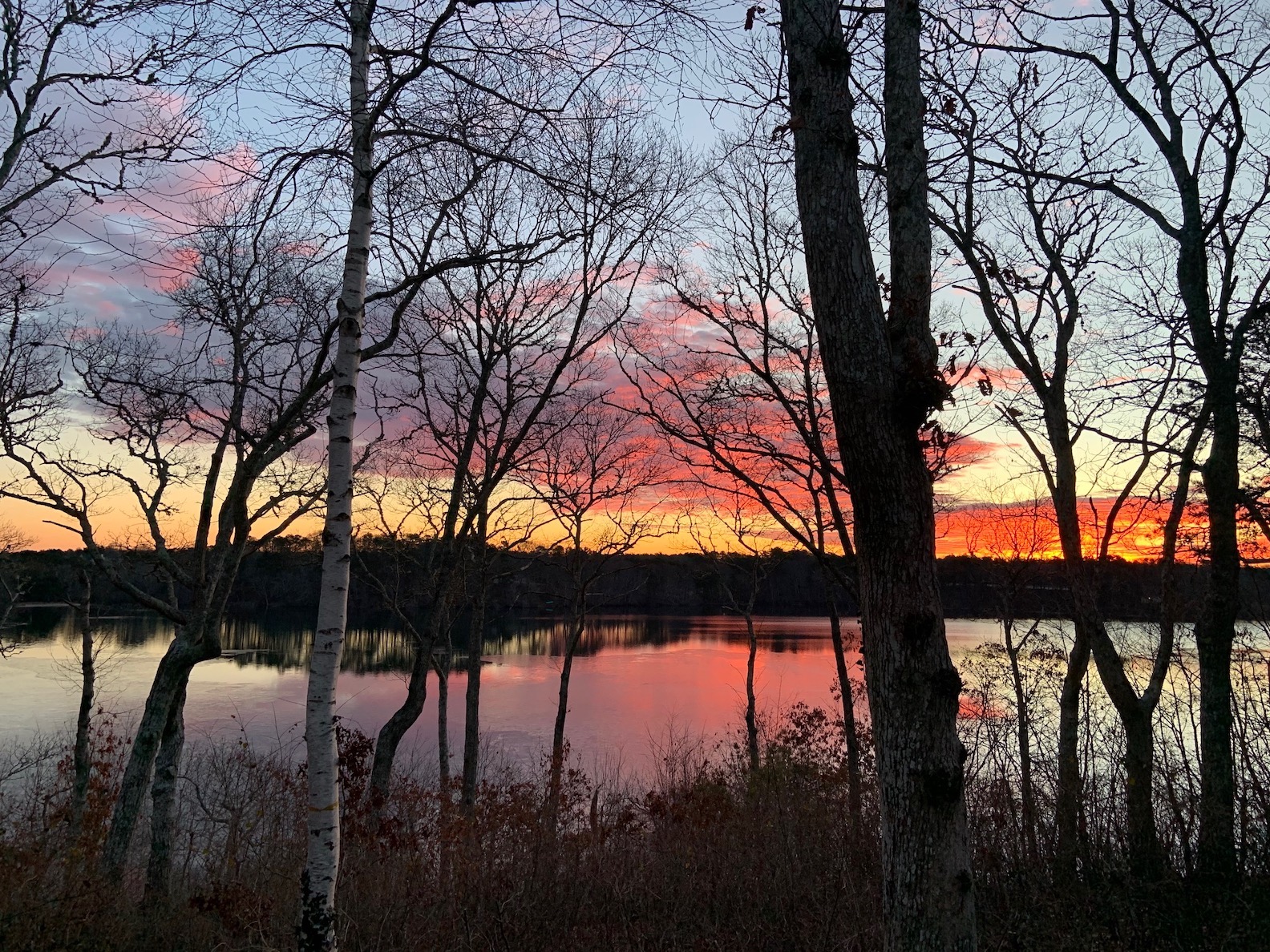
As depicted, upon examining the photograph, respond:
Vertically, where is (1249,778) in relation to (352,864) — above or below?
above

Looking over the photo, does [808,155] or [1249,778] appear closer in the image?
[808,155]

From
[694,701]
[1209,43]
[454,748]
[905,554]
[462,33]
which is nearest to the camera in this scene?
[905,554]

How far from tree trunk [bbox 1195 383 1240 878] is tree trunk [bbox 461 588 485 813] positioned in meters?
10.6

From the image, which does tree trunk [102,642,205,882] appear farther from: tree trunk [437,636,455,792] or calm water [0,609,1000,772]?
calm water [0,609,1000,772]

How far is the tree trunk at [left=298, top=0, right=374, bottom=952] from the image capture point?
3693mm

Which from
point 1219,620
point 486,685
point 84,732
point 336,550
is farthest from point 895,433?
point 486,685

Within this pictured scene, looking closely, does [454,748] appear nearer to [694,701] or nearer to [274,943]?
[694,701]

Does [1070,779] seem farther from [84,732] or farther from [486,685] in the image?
[486,685]

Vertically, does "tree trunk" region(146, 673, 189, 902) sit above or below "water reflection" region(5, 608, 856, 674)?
above

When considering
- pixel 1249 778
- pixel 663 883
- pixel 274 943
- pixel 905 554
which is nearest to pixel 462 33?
pixel 905 554

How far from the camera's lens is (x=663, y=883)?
311 inches

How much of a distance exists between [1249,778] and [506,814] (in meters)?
9.31

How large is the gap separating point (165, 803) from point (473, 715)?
19.8ft

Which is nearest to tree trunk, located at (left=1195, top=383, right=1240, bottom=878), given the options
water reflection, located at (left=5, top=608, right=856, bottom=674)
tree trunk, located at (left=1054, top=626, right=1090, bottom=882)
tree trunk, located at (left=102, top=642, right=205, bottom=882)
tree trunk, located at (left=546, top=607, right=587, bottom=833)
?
tree trunk, located at (left=1054, top=626, right=1090, bottom=882)
